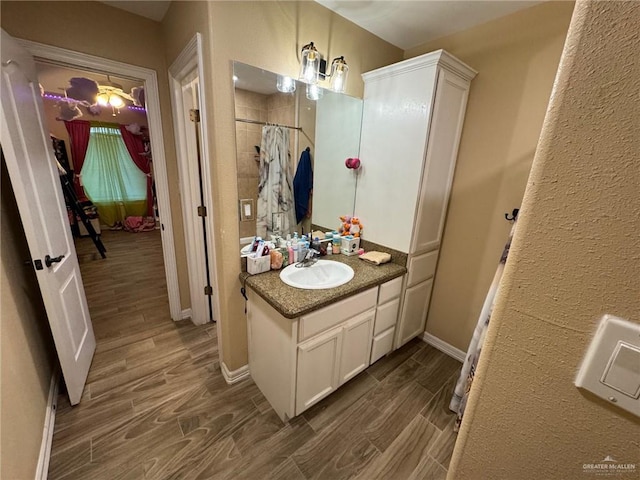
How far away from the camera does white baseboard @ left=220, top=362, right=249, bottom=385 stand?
177 centimetres

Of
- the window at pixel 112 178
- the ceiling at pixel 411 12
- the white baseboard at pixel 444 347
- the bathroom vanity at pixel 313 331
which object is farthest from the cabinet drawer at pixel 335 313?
the window at pixel 112 178

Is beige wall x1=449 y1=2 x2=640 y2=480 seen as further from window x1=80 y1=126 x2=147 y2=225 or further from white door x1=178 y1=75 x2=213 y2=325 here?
window x1=80 y1=126 x2=147 y2=225

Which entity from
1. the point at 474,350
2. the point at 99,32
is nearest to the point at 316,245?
the point at 474,350

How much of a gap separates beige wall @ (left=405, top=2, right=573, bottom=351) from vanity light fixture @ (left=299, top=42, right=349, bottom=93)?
79 cm

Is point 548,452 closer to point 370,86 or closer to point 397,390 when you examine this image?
point 397,390

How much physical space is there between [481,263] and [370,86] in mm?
1524

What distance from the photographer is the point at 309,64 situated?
153 cm

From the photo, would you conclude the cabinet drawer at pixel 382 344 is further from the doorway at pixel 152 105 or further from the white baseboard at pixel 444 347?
the doorway at pixel 152 105

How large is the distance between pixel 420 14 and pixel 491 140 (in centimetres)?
92

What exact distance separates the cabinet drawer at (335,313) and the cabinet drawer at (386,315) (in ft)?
0.44

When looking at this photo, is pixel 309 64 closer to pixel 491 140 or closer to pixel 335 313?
pixel 491 140

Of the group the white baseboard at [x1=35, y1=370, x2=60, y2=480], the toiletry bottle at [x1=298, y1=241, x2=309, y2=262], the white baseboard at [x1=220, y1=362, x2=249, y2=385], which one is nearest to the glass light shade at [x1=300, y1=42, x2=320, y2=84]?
the toiletry bottle at [x1=298, y1=241, x2=309, y2=262]

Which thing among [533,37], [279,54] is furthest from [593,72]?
[533,37]

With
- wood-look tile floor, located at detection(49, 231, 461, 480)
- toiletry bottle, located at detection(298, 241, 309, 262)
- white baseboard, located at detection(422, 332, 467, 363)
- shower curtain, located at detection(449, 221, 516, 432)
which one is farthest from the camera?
white baseboard, located at detection(422, 332, 467, 363)
